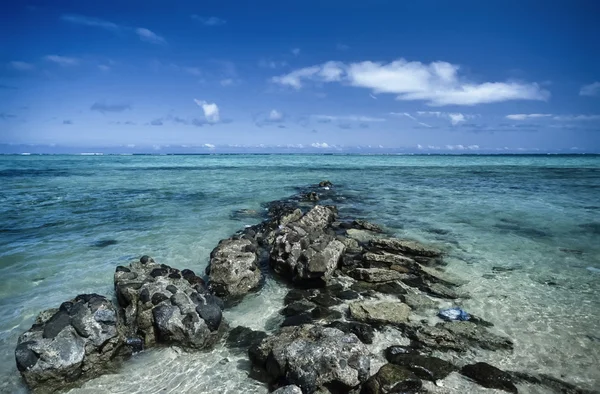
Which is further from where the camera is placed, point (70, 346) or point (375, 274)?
point (375, 274)

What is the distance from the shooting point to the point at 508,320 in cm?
770

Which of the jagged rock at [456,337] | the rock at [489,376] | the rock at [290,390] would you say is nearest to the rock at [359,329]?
the jagged rock at [456,337]

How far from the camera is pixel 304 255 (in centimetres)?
984

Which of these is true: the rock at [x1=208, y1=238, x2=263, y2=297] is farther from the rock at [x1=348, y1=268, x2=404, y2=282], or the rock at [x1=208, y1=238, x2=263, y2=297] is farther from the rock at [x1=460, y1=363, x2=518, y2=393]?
the rock at [x1=460, y1=363, x2=518, y2=393]

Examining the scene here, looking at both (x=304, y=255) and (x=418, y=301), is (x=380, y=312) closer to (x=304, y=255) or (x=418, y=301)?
(x=418, y=301)

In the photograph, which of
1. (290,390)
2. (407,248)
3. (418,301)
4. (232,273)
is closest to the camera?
(290,390)

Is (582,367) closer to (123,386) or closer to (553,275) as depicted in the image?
(553,275)

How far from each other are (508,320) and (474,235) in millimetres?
8066

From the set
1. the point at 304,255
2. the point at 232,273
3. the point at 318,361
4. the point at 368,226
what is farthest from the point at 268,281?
the point at 368,226

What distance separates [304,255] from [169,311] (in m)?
4.14

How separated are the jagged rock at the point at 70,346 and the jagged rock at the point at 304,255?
4770 mm

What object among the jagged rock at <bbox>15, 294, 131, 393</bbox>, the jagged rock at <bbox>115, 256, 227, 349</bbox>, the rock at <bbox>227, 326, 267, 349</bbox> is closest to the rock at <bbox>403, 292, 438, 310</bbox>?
the rock at <bbox>227, 326, 267, 349</bbox>

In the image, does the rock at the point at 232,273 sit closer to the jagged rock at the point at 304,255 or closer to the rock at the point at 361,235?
the jagged rock at the point at 304,255

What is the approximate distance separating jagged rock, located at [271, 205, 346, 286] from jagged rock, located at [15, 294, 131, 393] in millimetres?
4770
